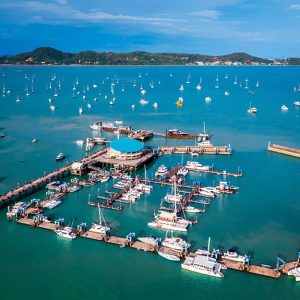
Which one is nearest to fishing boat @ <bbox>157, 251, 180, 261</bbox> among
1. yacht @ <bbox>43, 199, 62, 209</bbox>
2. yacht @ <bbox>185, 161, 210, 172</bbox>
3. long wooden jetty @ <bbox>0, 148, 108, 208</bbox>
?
yacht @ <bbox>43, 199, 62, 209</bbox>

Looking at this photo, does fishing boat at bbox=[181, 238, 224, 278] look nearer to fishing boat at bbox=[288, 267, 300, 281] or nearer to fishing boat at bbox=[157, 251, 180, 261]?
fishing boat at bbox=[157, 251, 180, 261]

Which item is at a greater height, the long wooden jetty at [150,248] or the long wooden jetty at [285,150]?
the long wooden jetty at [285,150]

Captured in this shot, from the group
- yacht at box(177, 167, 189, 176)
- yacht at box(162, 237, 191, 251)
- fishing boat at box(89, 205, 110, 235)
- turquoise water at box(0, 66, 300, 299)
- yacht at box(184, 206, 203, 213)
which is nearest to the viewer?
turquoise water at box(0, 66, 300, 299)

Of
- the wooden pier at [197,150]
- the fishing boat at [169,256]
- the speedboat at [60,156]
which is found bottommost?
the fishing boat at [169,256]

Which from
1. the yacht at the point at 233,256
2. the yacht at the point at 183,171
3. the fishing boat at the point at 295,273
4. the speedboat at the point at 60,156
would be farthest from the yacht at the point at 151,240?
the speedboat at the point at 60,156

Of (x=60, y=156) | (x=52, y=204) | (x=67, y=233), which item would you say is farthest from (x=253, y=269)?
(x=60, y=156)

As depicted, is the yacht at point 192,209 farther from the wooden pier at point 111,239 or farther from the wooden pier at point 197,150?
the wooden pier at point 197,150
